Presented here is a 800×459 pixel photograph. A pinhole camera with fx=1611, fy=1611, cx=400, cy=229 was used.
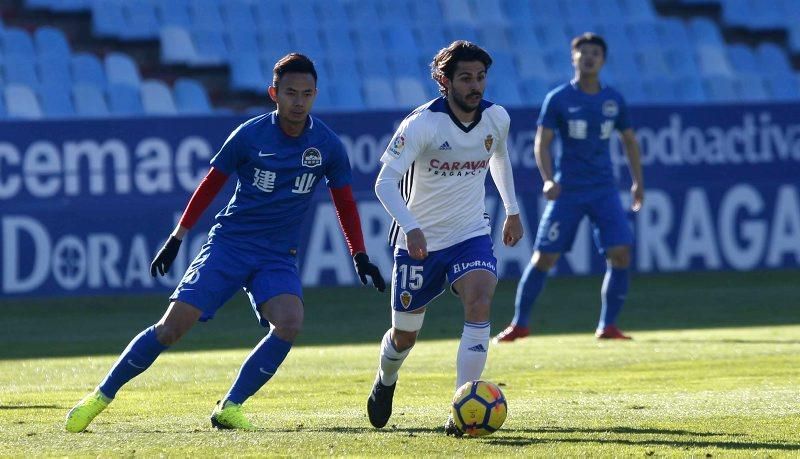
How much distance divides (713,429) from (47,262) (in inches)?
392

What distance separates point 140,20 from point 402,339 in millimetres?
13714

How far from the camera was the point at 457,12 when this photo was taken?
22.3 metres

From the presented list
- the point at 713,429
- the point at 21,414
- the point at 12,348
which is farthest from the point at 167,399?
the point at 12,348

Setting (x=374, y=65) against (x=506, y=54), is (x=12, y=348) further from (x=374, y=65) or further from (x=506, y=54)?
(x=506, y=54)

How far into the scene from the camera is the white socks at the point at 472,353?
7469 millimetres

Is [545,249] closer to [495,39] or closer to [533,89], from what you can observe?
[533,89]

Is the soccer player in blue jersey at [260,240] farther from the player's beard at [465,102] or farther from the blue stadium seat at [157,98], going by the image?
the blue stadium seat at [157,98]

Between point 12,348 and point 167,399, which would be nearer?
point 167,399

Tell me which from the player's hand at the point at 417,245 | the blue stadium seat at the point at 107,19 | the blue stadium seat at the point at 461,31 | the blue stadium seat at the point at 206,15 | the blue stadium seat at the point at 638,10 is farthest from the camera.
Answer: the blue stadium seat at the point at 638,10

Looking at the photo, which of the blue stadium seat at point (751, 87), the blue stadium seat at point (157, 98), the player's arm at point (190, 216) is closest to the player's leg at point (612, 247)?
the player's arm at point (190, 216)

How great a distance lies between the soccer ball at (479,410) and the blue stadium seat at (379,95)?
13.5m

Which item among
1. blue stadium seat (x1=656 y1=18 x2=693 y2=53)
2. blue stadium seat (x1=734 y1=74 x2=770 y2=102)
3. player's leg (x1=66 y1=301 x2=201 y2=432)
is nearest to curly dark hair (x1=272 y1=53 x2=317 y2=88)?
player's leg (x1=66 y1=301 x2=201 y2=432)

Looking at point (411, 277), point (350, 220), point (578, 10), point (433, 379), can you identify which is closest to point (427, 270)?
point (411, 277)

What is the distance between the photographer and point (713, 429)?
731 cm
